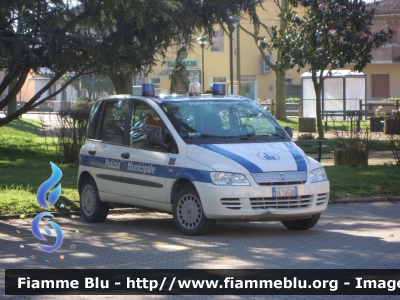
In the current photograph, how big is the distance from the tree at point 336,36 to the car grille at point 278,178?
16.0 meters

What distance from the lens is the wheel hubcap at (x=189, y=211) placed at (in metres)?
9.81

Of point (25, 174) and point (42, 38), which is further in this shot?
point (25, 174)

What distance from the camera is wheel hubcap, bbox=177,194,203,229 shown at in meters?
9.81

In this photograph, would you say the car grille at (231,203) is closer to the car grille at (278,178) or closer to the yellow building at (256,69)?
the car grille at (278,178)

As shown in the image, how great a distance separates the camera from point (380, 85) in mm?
53500

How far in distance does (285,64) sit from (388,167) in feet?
31.2

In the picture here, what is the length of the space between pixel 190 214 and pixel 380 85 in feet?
151

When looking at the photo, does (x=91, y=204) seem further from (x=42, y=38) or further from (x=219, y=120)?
(x=42, y=38)

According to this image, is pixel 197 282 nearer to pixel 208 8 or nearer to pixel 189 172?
pixel 189 172

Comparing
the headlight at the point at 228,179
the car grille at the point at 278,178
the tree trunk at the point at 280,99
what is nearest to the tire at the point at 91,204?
the headlight at the point at 228,179

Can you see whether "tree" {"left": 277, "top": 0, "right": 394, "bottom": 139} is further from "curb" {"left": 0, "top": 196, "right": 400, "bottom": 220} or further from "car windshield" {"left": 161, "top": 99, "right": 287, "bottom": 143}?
"car windshield" {"left": 161, "top": 99, "right": 287, "bottom": 143}

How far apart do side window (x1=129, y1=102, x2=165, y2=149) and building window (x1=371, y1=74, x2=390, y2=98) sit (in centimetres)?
4470

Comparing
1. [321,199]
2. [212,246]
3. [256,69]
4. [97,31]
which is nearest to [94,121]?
[212,246]

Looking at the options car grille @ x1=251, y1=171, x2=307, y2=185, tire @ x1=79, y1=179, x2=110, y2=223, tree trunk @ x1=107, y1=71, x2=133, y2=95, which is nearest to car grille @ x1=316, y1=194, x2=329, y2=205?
car grille @ x1=251, y1=171, x2=307, y2=185
